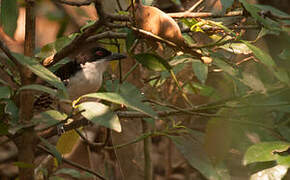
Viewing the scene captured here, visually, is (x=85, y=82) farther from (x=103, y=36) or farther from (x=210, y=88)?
(x=103, y=36)

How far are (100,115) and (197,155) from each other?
0.90m

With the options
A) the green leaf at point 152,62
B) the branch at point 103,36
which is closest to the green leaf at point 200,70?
the green leaf at point 152,62

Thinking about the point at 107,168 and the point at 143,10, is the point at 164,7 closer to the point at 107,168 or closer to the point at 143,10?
the point at 107,168

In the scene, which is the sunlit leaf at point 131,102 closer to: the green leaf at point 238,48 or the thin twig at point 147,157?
the green leaf at point 238,48

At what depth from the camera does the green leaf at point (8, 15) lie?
179cm

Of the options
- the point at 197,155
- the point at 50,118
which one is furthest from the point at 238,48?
the point at 50,118

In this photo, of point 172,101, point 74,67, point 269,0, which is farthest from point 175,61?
point 269,0

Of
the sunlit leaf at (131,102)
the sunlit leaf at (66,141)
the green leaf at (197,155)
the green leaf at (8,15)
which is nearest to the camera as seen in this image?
the sunlit leaf at (131,102)

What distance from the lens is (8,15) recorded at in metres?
1.79

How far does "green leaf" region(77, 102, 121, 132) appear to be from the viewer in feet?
4.66

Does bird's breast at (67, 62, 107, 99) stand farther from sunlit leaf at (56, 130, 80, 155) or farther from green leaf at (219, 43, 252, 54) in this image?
green leaf at (219, 43, 252, 54)

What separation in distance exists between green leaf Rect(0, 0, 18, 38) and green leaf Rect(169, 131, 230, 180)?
102cm

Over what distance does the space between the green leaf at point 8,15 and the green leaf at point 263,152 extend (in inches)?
42.1

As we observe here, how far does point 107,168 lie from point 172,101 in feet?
2.56
